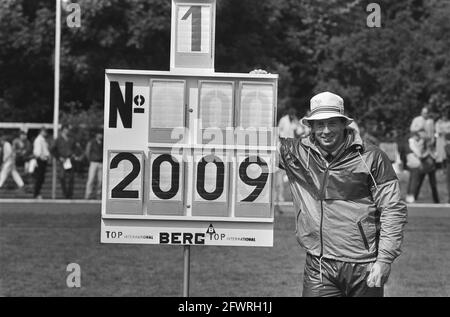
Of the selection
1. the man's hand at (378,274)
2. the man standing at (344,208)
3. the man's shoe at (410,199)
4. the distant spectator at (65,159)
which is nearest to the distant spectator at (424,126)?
the man's shoe at (410,199)

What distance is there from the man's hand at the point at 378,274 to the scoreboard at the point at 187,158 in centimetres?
101

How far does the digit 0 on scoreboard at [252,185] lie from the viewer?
6637 mm

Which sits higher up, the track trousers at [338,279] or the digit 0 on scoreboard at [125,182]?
the digit 0 on scoreboard at [125,182]

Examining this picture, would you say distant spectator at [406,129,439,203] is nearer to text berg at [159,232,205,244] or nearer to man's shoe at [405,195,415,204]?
man's shoe at [405,195,415,204]

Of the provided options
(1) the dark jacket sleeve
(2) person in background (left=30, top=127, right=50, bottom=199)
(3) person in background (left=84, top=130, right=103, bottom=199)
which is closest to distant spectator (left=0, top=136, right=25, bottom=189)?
(2) person in background (left=30, top=127, right=50, bottom=199)

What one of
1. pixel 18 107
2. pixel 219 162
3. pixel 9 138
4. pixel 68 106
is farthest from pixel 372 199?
pixel 18 107

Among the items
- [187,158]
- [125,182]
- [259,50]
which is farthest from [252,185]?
[259,50]

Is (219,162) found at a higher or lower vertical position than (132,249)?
higher

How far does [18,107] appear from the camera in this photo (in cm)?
3092

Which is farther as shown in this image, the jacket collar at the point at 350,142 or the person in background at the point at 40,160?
the person in background at the point at 40,160

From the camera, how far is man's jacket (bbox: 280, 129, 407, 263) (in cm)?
589

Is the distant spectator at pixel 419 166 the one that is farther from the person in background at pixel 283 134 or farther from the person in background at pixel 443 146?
the person in background at pixel 283 134

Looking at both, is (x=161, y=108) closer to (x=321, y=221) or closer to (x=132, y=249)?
(x=321, y=221)
